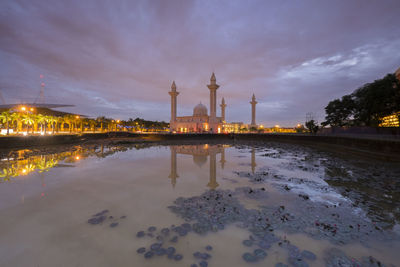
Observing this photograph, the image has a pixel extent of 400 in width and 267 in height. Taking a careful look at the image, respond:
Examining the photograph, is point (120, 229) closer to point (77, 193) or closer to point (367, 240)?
point (77, 193)

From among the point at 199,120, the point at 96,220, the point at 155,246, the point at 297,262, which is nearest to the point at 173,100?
the point at 199,120

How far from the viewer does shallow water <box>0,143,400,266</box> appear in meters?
4.48

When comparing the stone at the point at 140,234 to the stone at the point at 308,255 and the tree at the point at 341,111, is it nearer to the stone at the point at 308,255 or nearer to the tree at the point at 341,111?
the stone at the point at 308,255

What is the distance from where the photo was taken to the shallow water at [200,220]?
4480 mm

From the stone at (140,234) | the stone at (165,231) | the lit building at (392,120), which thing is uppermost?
the lit building at (392,120)

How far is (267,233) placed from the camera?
213 inches

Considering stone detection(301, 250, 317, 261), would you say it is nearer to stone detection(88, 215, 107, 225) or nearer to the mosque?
stone detection(88, 215, 107, 225)

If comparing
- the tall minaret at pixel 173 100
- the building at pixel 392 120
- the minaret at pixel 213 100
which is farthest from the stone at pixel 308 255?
the tall minaret at pixel 173 100

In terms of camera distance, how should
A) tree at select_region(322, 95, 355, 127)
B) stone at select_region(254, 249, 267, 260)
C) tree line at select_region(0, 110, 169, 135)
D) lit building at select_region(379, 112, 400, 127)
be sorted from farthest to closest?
tree at select_region(322, 95, 355, 127) → tree line at select_region(0, 110, 169, 135) → lit building at select_region(379, 112, 400, 127) → stone at select_region(254, 249, 267, 260)

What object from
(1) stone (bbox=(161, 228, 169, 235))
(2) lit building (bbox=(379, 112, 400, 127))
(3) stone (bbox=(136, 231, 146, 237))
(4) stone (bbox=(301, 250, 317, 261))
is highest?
(2) lit building (bbox=(379, 112, 400, 127))

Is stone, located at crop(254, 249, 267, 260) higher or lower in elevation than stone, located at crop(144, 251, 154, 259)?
lower

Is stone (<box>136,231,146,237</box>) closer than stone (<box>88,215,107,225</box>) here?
Yes

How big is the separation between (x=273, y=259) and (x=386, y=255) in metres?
2.93

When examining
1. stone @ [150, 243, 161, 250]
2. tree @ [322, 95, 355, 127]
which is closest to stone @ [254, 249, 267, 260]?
stone @ [150, 243, 161, 250]
